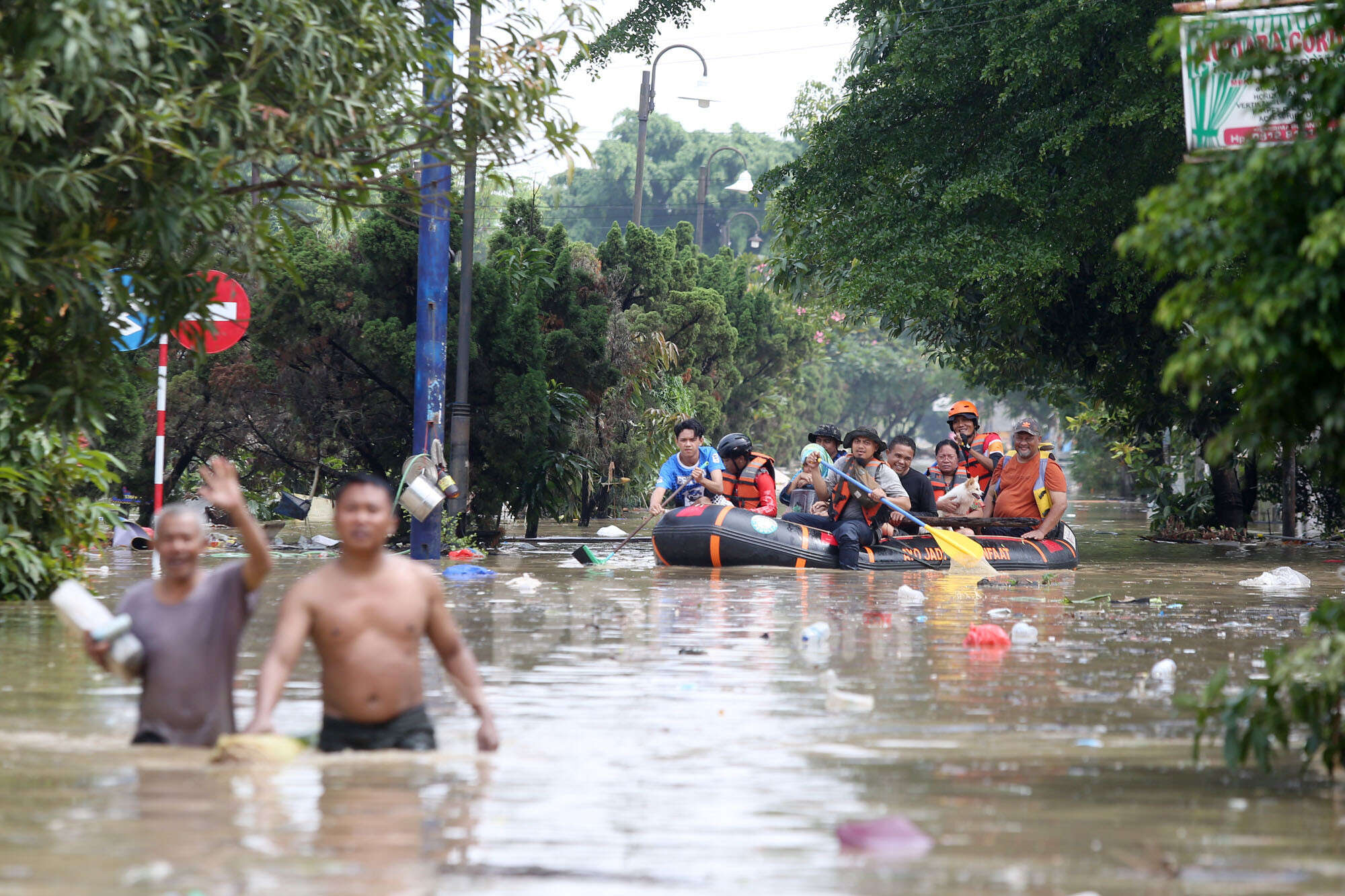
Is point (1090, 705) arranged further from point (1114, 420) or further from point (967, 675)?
point (1114, 420)

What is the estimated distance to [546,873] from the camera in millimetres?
4438

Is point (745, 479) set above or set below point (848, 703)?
above

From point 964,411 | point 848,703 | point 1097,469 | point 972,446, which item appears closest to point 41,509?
point 848,703

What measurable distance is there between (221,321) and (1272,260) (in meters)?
13.1

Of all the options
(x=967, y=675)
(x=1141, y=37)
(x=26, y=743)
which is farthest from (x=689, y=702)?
(x=1141, y=37)

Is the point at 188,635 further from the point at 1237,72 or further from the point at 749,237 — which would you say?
the point at 749,237

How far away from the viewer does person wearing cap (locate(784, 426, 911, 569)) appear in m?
16.8

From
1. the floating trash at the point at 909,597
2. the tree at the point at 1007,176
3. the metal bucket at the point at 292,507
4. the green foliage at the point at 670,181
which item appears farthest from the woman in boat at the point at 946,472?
the green foliage at the point at 670,181

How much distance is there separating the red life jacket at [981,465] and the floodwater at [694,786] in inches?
362

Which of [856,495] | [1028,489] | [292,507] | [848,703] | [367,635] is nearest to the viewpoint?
[367,635]

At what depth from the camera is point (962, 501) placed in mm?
18594

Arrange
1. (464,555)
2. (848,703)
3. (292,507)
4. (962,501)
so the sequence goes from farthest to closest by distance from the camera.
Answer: (292,507) → (962,501) → (464,555) → (848,703)

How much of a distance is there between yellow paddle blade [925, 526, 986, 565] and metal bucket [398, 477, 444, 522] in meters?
5.53

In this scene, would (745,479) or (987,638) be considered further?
(745,479)
